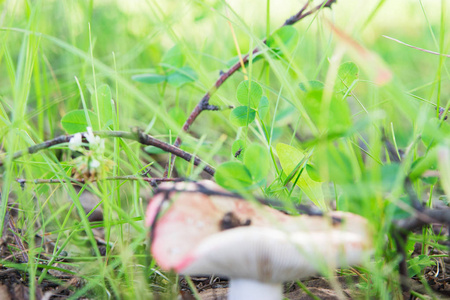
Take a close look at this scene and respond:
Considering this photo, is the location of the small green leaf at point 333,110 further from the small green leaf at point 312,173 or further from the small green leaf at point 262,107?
the small green leaf at point 262,107

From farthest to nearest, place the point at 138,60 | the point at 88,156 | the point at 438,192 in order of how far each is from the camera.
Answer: the point at 138,60 < the point at 438,192 < the point at 88,156

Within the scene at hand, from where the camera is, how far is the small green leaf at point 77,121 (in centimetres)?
132

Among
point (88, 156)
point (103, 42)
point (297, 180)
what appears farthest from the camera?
point (103, 42)

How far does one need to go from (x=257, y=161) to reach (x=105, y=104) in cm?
53

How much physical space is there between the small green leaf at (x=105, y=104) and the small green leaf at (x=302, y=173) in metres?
0.52

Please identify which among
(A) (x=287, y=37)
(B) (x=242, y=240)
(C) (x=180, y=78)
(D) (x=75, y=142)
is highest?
(A) (x=287, y=37)

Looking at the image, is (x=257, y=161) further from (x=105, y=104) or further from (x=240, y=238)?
(x=105, y=104)

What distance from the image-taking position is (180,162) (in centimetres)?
173

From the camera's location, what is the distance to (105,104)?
1283 millimetres

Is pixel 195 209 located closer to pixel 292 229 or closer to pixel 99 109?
pixel 292 229

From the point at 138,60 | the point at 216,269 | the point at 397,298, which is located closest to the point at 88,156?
the point at 216,269

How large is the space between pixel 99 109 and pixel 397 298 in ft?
3.21

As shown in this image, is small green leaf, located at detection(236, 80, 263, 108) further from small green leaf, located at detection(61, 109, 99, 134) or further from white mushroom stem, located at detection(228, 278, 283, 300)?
white mushroom stem, located at detection(228, 278, 283, 300)

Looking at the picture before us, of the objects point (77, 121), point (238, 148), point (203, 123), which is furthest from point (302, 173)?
point (203, 123)
